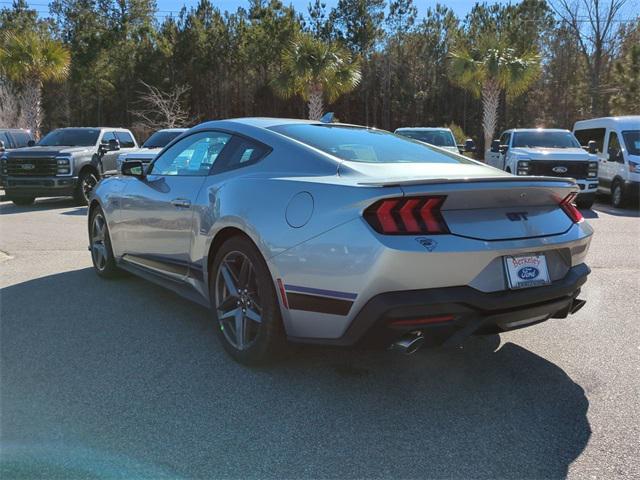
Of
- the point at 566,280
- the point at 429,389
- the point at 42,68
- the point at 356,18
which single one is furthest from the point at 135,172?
the point at 356,18

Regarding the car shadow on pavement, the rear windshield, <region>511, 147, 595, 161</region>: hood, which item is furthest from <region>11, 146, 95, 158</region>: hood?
the rear windshield

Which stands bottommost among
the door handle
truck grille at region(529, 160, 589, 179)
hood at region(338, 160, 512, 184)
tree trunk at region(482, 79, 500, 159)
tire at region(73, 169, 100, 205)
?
tire at region(73, 169, 100, 205)

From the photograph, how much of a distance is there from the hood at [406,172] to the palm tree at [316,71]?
69.2ft

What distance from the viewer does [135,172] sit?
5.27 meters

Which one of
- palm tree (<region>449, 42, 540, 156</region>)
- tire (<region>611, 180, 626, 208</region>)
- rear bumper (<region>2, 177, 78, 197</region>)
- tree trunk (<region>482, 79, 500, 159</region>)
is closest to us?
rear bumper (<region>2, 177, 78, 197</region>)

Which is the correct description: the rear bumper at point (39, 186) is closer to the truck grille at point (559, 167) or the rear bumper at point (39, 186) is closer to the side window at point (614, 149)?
the truck grille at point (559, 167)

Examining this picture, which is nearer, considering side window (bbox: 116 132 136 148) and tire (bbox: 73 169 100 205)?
tire (bbox: 73 169 100 205)

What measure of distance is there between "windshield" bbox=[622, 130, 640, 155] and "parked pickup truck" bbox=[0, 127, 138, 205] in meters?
12.1

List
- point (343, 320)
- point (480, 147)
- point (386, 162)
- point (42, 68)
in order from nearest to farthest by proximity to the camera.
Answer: point (343, 320) → point (386, 162) → point (42, 68) → point (480, 147)

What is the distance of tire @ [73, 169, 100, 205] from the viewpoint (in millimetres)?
13523

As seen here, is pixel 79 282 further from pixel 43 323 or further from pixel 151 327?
pixel 151 327

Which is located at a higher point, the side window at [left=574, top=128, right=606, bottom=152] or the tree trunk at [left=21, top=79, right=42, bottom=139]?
the tree trunk at [left=21, top=79, right=42, bottom=139]

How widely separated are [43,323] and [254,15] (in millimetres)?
37124

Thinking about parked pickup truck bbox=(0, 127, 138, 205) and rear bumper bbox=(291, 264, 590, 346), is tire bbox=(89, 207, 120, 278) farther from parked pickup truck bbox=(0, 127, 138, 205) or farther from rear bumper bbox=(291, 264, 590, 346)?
parked pickup truck bbox=(0, 127, 138, 205)
